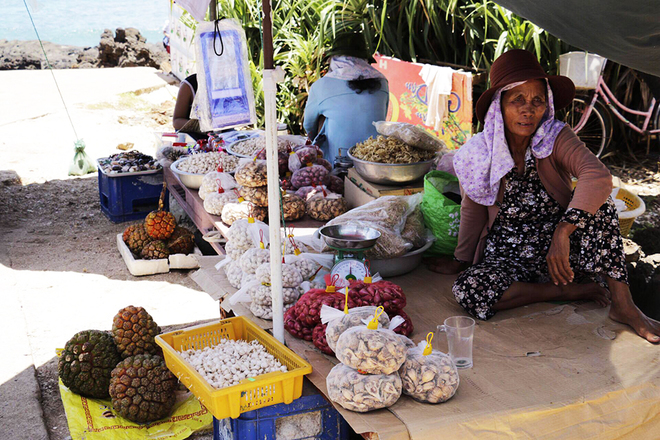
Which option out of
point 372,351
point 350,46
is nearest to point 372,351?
point 372,351

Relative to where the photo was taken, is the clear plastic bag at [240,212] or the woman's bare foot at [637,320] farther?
the clear plastic bag at [240,212]

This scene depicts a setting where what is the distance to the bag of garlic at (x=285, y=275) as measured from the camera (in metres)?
2.43

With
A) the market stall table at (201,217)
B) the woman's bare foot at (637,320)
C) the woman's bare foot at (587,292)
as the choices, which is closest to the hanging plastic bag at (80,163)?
the market stall table at (201,217)

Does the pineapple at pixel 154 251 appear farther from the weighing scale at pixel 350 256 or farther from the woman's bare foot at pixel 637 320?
the woman's bare foot at pixel 637 320

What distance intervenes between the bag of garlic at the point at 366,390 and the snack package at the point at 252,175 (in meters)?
1.90

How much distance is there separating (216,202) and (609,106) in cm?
432

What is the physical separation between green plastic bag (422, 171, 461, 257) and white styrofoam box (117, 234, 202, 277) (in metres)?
1.83

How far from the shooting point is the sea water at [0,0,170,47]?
52.5 meters

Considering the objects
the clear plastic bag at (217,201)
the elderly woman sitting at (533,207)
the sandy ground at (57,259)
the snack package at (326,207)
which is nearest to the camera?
the elderly woman sitting at (533,207)

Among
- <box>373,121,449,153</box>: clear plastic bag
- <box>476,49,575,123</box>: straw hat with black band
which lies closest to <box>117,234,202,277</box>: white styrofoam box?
<box>373,121,449,153</box>: clear plastic bag

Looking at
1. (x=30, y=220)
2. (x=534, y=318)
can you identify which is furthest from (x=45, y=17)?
(x=534, y=318)

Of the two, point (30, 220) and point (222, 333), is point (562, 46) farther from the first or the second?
point (30, 220)

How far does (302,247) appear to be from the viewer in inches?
113

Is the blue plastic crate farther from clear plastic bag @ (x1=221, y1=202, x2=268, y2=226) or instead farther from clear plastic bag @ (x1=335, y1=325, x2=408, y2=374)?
clear plastic bag @ (x1=335, y1=325, x2=408, y2=374)
